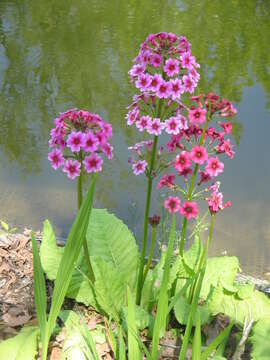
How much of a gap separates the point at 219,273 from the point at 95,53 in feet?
13.6

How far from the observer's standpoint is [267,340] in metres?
1.99

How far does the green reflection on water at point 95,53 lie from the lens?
472 centimetres

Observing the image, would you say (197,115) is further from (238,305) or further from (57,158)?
(238,305)

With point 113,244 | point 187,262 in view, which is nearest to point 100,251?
point 113,244

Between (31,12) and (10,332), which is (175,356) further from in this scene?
(31,12)

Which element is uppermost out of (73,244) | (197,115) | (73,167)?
(197,115)

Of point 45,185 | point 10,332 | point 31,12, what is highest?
point 31,12

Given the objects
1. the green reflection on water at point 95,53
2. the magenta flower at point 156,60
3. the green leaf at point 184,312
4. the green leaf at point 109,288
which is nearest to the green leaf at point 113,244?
the green leaf at point 109,288

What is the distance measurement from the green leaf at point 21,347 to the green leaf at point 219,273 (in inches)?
32.7

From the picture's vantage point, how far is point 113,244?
94.9 inches

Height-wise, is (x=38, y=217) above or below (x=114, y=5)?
below

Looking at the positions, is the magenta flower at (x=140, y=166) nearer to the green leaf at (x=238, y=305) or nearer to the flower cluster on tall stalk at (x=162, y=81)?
the flower cluster on tall stalk at (x=162, y=81)

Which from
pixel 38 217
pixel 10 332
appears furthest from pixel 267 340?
pixel 38 217

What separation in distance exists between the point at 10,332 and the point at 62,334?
245mm
